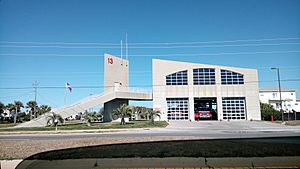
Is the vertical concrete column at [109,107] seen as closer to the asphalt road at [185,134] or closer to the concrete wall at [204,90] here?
the concrete wall at [204,90]

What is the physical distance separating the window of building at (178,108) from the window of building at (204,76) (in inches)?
172

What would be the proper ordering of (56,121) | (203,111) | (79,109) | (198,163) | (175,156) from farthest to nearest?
(203,111) → (79,109) → (56,121) → (175,156) → (198,163)

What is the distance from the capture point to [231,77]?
152 feet

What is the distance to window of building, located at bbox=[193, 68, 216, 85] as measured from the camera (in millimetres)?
46219

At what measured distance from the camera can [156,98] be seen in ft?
151

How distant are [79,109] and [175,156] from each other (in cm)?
3201

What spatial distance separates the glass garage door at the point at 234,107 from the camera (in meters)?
45.5

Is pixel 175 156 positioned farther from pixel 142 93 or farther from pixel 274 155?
pixel 142 93

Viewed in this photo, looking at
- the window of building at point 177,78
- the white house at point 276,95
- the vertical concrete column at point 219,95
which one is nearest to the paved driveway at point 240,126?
the vertical concrete column at point 219,95

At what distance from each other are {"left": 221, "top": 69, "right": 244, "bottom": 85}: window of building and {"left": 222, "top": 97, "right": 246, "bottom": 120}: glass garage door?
324cm

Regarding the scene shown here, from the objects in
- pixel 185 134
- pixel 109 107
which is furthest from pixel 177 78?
pixel 185 134

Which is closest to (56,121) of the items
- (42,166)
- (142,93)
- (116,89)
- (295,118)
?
(116,89)

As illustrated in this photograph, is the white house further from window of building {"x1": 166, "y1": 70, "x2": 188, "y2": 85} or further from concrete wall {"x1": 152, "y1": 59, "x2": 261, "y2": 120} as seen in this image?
window of building {"x1": 166, "y1": 70, "x2": 188, "y2": 85}

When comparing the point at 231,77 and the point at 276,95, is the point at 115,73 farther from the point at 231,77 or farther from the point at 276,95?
the point at 276,95
